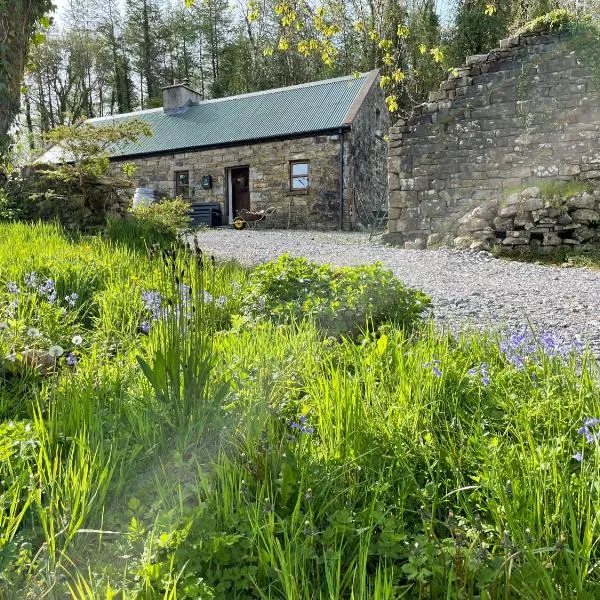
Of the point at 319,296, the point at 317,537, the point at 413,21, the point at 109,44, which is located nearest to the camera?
the point at 317,537

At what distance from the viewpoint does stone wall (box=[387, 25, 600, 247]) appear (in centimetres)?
925

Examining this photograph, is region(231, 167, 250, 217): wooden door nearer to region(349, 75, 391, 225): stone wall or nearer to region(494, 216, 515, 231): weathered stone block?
region(349, 75, 391, 225): stone wall

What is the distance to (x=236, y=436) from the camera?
1.92 m

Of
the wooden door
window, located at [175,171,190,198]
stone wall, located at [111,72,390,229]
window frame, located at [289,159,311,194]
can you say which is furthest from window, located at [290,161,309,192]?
window, located at [175,171,190,198]

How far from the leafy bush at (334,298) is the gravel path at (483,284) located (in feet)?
1.63

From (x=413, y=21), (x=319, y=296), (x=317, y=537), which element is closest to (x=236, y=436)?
(x=317, y=537)

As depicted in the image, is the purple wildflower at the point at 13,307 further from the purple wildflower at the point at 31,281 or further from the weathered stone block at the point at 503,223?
the weathered stone block at the point at 503,223

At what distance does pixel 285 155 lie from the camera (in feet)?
56.1

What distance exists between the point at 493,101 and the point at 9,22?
26.3 feet

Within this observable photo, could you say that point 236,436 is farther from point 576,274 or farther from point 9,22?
point 576,274

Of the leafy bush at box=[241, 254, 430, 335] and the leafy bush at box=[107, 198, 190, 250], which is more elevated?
the leafy bush at box=[107, 198, 190, 250]

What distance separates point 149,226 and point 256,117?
12.5 meters

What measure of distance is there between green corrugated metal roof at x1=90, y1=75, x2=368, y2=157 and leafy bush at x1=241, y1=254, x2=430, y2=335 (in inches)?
523

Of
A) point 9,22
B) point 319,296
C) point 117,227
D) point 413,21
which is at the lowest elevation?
point 319,296
